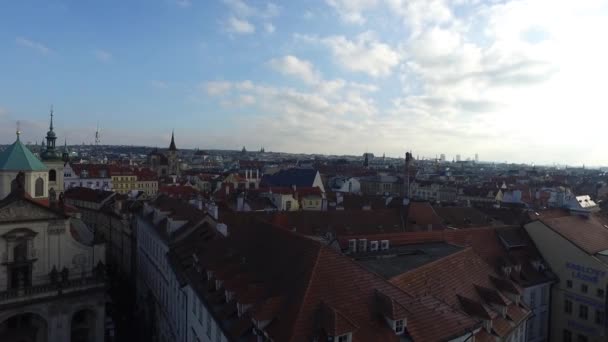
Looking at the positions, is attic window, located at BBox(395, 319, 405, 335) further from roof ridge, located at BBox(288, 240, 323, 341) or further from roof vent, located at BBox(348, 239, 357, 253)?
roof vent, located at BBox(348, 239, 357, 253)

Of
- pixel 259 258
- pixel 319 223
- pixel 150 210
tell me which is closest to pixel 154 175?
pixel 150 210

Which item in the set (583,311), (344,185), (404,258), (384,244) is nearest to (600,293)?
(583,311)

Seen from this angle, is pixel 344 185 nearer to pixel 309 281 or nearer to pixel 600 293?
pixel 600 293

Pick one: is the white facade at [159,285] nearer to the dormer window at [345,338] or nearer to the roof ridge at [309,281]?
the roof ridge at [309,281]

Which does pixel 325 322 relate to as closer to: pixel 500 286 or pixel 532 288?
pixel 500 286

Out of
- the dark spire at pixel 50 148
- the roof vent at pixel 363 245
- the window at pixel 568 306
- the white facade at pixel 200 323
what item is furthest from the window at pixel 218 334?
the dark spire at pixel 50 148

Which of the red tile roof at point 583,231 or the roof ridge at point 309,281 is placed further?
the red tile roof at point 583,231

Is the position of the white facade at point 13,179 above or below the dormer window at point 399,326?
above

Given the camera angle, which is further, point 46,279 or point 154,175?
point 154,175

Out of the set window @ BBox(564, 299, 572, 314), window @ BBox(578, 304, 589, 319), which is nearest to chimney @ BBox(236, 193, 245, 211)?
window @ BBox(564, 299, 572, 314)
